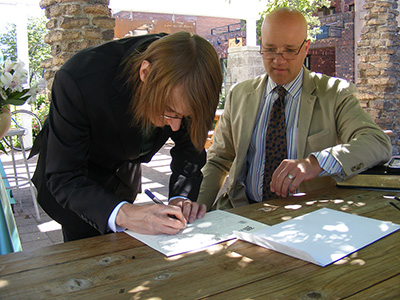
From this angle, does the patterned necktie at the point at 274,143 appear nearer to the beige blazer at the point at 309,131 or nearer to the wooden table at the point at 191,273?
the beige blazer at the point at 309,131

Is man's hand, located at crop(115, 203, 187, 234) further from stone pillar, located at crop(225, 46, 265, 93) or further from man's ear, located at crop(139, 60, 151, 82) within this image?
stone pillar, located at crop(225, 46, 265, 93)

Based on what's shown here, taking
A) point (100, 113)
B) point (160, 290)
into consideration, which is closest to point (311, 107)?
point (100, 113)

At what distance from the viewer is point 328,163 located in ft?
6.77

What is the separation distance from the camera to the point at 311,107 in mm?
2459

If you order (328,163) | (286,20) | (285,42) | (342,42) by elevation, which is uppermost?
(342,42)

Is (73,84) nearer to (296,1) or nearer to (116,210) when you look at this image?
(116,210)

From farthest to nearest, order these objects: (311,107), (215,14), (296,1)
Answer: (296,1) → (215,14) → (311,107)

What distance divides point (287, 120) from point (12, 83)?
1.47m

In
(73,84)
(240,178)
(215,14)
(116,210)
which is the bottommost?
(240,178)

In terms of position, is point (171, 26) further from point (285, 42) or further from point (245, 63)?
point (285, 42)

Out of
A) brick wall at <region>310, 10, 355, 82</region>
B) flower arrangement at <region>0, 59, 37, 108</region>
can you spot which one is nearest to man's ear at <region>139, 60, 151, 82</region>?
flower arrangement at <region>0, 59, 37, 108</region>

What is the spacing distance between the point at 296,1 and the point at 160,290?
1222cm

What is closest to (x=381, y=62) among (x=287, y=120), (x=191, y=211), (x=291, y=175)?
(x=287, y=120)

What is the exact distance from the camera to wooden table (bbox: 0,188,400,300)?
108 centimetres
